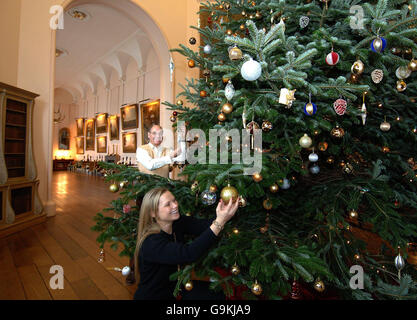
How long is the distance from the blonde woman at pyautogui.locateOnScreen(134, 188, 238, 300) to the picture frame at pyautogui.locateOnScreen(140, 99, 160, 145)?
7.54 metres

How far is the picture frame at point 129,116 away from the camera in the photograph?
32.2ft

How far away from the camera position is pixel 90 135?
44.2 ft

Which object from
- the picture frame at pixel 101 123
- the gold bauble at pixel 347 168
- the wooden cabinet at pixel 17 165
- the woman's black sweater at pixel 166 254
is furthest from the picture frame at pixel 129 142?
the gold bauble at pixel 347 168

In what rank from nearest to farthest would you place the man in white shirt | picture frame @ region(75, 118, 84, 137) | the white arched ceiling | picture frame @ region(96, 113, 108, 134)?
the man in white shirt → the white arched ceiling → picture frame @ region(96, 113, 108, 134) → picture frame @ region(75, 118, 84, 137)

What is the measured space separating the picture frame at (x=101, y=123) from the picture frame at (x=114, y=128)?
29.8 inches

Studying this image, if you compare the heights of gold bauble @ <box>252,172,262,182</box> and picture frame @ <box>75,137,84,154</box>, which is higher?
picture frame @ <box>75,137,84,154</box>

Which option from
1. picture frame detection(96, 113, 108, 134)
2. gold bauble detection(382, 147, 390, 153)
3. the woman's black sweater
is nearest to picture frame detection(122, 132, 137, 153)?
picture frame detection(96, 113, 108, 134)

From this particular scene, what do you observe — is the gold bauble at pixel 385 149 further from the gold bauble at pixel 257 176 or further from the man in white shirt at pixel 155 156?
the man in white shirt at pixel 155 156

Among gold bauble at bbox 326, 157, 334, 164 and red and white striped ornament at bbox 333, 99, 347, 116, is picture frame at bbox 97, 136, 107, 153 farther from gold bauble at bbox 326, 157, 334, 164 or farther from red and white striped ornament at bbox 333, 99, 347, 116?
red and white striped ornament at bbox 333, 99, 347, 116

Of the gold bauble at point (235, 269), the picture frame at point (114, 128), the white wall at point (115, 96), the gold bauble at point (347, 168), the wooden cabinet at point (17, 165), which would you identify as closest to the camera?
the gold bauble at point (235, 269)

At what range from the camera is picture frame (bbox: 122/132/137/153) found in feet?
32.4

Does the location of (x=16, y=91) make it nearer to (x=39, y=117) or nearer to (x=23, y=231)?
(x=39, y=117)

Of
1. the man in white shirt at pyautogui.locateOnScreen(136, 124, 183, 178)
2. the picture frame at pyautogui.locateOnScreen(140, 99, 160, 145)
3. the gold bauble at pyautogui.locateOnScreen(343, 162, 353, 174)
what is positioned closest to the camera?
the gold bauble at pyautogui.locateOnScreen(343, 162, 353, 174)

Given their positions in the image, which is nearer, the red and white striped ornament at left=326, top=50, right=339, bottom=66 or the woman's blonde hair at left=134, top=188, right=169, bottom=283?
the red and white striped ornament at left=326, top=50, right=339, bottom=66
